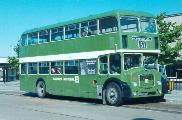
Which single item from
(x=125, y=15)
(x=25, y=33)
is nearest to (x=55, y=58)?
(x=25, y=33)

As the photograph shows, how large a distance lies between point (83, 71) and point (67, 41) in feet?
6.79

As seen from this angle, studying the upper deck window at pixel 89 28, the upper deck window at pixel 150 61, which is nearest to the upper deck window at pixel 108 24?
the upper deck window at pixel 89 28

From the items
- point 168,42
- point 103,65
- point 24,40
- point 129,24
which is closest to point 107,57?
point 103,65

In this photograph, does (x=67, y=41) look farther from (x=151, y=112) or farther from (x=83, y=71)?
(x=151, y=112)

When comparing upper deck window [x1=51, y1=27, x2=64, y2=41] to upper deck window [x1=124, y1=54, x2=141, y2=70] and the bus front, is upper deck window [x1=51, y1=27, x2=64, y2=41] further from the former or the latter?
upper deck window [x1=124, y1=54, x2=141, y2=70]

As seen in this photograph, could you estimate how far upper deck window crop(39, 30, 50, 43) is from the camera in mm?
21841

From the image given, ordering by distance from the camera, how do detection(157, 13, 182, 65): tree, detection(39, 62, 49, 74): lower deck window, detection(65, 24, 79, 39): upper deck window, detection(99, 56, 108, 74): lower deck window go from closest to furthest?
detection(99, 56, 108, 74): lower deck window, detection(65, 24, 79, 39): upper deck window, detection(39, 62, 49, 74): lower deck window, detection(157, 13, 182, 65): tree

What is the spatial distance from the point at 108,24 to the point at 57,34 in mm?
4762

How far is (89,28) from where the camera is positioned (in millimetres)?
18219

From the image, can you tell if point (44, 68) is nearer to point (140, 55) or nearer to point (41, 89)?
point (41, 89)

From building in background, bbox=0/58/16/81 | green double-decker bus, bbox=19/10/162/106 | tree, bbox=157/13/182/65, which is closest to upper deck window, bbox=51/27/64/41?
green double-decker bus, bbox=19/10/162/106

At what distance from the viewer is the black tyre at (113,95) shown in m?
16.1

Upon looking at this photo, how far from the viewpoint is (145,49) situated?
16922 mm

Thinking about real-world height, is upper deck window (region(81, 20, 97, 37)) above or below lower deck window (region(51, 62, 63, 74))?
above
